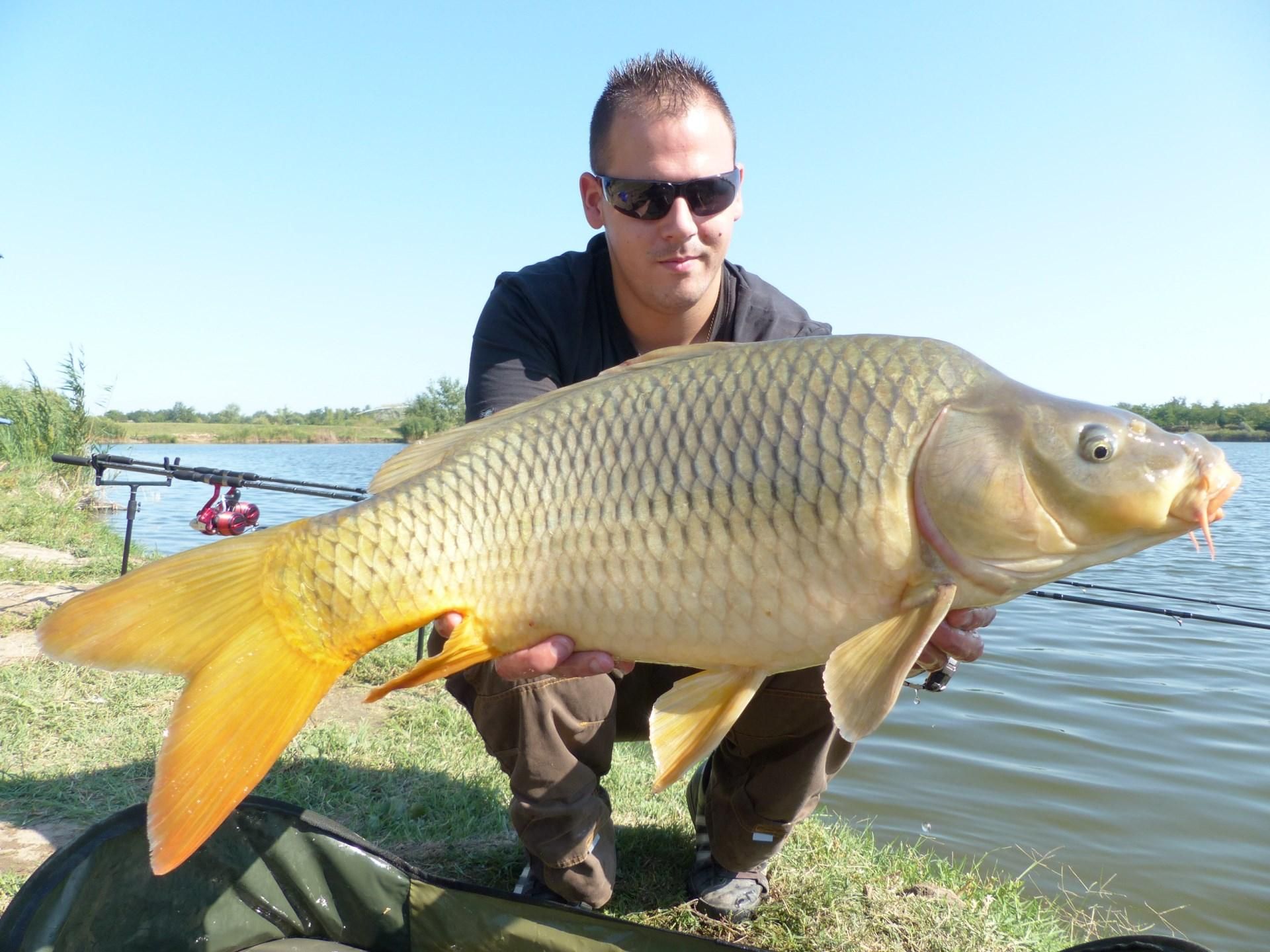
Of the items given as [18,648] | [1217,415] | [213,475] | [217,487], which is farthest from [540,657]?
[1217,415]

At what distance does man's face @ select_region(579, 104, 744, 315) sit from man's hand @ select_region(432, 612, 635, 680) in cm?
93

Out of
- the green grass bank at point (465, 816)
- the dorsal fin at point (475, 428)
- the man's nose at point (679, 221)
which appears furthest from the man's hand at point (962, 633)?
the man's nose at point (679, 221)

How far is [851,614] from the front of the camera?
1237mm

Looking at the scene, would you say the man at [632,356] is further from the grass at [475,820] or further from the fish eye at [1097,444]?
the fish eye at [1097,444]

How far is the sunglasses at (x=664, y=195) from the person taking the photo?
197 centimetres

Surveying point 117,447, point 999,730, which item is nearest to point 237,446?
point 117,447

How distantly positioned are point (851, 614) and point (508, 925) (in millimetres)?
859

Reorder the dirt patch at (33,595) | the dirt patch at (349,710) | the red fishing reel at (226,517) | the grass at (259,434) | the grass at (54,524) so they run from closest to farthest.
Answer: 1. the dirt patch at (349,710)
2. the dirt patch at (33,595)
3. the red fishing reel at (226,517)
4. the grass at (54,524)
5. the grass at (259,434)

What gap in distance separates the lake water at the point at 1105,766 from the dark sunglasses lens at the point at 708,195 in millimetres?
2086

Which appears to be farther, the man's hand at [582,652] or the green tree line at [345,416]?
the green tree line at [345,416]

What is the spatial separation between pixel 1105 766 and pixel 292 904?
10.6 ft

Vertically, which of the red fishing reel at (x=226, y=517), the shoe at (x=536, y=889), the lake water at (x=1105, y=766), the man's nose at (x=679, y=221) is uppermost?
the man's nose at (x=679, y=221)

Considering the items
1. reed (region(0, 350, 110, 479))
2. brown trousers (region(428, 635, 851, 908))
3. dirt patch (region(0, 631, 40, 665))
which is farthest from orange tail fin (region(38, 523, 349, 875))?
reed (region(0, 350, 110, 479))

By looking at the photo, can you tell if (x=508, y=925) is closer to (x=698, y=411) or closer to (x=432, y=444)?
(x=432, y=444)
